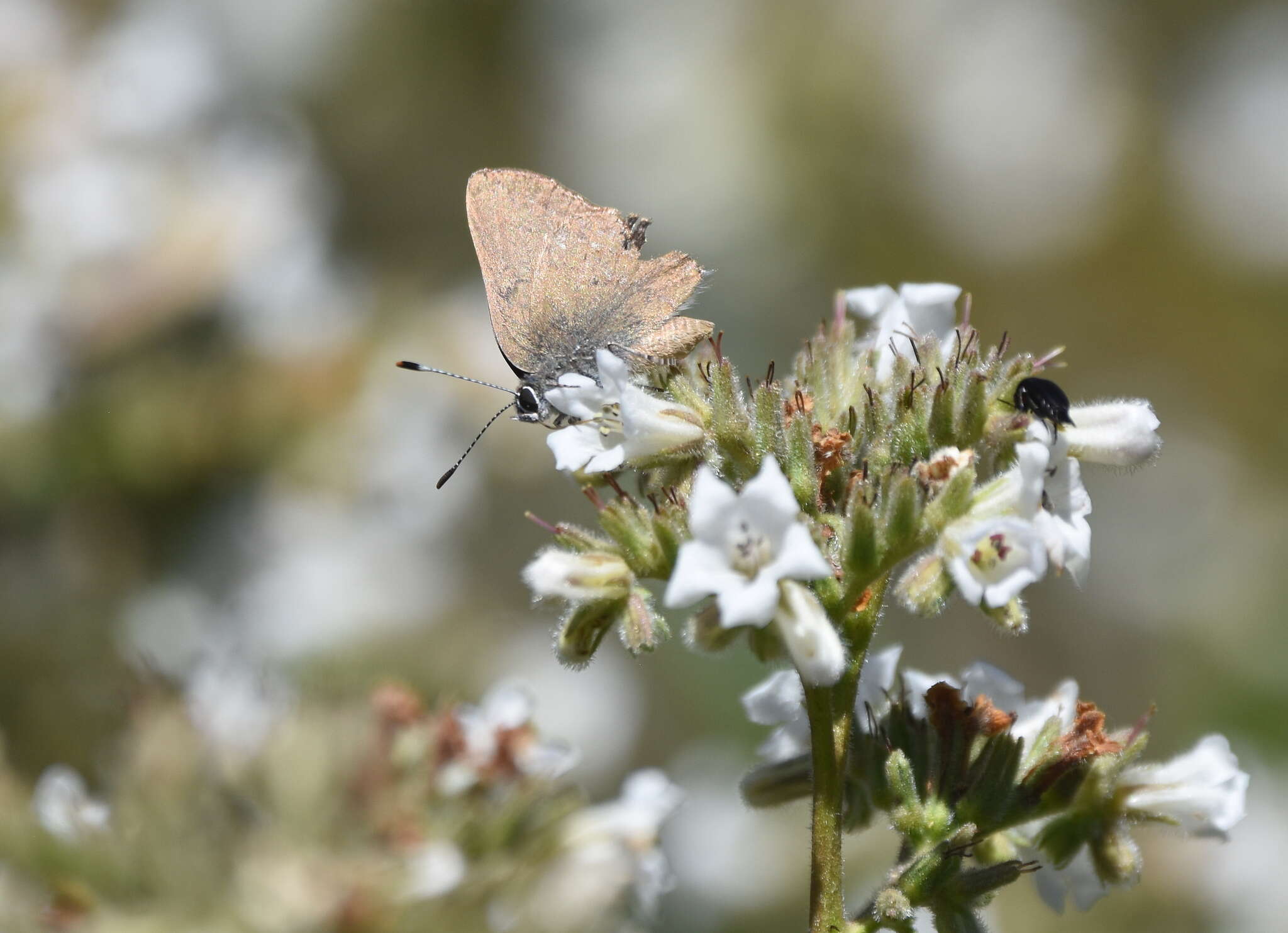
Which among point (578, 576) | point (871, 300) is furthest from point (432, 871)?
point (871, 300)

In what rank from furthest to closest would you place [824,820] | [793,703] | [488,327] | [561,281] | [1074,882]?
[488,327] → [561,281] → [793,703] → [1074,882] → [824,820]

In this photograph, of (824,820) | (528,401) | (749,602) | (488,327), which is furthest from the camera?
(488,327)

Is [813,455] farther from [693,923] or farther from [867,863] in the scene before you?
[693,923]

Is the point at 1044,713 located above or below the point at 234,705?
above

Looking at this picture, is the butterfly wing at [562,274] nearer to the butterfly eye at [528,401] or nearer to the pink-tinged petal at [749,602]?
the butterfly eye at [528,401]

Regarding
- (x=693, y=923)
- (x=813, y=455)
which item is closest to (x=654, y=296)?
(x=813, y=455)

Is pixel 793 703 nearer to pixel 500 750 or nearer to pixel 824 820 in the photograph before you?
pixel 824 820

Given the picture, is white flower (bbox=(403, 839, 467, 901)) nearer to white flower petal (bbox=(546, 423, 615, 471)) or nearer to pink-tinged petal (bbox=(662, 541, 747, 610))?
white flower petal (bbox=(546, 423, 615, 471))
